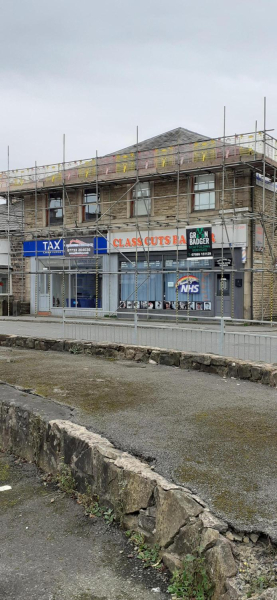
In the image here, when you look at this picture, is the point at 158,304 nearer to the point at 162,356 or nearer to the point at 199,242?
the point at 199,242

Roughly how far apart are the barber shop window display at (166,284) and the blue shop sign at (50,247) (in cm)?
141

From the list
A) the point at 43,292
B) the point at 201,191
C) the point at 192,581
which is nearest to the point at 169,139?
the point at 201,191

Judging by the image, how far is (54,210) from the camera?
1067 inches

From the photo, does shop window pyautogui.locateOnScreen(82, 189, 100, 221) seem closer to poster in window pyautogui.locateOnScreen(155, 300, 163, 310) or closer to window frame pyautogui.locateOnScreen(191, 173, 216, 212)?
window frame pyautogui.locateOnScreen(191, 173, 216, 212)

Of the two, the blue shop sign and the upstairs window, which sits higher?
the upstairs window

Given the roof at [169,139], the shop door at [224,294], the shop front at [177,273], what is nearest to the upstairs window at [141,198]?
the shop front at [177,273]

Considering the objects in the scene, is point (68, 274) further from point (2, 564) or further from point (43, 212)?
point (2, 564)

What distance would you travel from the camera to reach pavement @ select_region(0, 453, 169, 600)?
3.31 metres

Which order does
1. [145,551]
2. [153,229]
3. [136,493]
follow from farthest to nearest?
Answer: [153,229], [136,493], [145,551]

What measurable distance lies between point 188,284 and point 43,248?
8.57 m

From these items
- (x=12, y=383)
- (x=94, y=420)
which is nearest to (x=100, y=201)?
(x=12, y=383)

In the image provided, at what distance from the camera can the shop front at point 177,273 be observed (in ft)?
69.4

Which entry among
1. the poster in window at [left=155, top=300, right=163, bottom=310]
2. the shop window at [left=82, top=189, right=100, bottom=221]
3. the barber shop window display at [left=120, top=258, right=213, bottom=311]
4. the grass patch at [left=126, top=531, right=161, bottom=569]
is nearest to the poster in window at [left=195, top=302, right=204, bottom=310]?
the barber shop window display at [left=120, top=258, right=213, bottom=311]

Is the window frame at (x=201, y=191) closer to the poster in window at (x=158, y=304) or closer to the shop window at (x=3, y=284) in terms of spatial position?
the poster in window at (x=158, y=304)
